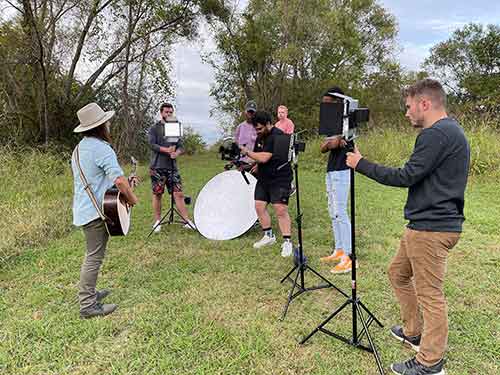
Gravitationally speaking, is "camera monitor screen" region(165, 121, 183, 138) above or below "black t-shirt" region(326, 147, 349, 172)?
above

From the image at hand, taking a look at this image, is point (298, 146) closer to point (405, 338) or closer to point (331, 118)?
point (331, 118)

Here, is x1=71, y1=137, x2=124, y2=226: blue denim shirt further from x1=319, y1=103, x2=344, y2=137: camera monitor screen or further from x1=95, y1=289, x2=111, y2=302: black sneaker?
x1=319, y1=103, x2=344, y2=137: camera monitor screen

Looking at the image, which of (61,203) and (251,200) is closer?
(251,200)

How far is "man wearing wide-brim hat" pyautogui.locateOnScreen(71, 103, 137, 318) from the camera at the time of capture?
2.67 meters

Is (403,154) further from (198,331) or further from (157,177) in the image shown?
(198,331)

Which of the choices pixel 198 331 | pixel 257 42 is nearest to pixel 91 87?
pixel 257 42

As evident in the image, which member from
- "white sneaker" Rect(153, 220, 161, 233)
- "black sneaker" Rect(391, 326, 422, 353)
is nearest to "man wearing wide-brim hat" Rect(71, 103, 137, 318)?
"white sneaker" Rect(153, 220, 161, 233)

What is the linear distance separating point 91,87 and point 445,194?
48.3ft

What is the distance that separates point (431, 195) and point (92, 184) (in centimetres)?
236

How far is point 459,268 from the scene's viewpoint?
3518 millimetres

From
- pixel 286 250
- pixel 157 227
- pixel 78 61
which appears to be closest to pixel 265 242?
pixel 286 250

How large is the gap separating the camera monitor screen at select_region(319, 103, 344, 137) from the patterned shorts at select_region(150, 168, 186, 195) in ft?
10.3

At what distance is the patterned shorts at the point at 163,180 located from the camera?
4.88 metres

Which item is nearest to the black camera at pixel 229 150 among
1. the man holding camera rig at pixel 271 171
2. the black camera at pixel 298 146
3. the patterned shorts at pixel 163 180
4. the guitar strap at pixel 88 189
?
the man holding camera rig at pixel 271 171
